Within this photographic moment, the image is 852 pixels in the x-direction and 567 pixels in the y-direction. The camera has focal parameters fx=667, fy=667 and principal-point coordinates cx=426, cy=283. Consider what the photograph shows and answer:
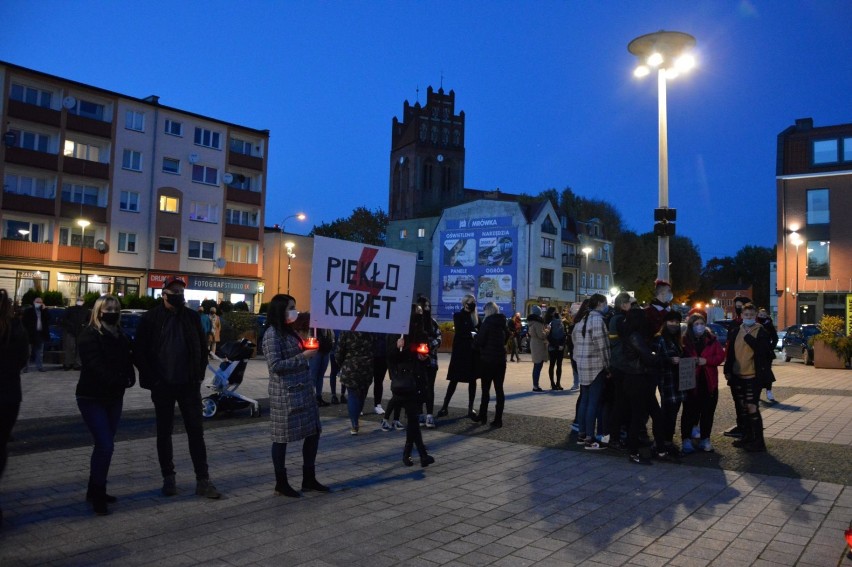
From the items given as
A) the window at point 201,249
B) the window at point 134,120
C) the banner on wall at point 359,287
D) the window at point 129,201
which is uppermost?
the window at point 134,120

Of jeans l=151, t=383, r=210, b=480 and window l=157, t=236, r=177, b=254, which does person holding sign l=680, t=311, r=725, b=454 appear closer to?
jeans l=151, t=383, r=210, b=480

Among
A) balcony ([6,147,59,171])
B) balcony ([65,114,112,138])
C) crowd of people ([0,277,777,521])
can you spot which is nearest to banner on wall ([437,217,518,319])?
balcony ([65,114,112,138])

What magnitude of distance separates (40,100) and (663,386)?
46.3 metres

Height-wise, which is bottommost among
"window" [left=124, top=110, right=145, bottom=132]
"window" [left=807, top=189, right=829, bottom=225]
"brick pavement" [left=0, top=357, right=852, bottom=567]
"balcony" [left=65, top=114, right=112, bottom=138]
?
"brick pavement" [left=0, top=357, right=852, bottom=567]

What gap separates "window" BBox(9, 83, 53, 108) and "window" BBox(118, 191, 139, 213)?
7182 millimetres

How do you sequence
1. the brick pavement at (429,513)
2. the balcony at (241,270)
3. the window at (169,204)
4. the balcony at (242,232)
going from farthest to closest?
the balcony at (242,232)
the balcony at (241,270)
the window at (169,204)
the brick pavement at (429,513)

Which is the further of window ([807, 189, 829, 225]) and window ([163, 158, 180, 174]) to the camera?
window ([163, 158, 180, 174])

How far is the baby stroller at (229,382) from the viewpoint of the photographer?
10.8 metres

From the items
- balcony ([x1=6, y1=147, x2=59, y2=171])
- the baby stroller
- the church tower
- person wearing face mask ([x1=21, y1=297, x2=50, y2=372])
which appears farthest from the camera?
the church tower

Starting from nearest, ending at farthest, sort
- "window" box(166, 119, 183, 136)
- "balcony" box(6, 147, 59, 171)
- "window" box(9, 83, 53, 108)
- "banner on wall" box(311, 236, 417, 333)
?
"banner on wall" box(311, 236, 417, 333) < "balcony" box(6, 147, 59, 171) < "window" box(9, 83, 53, 108) < "window" box(166, 119, 183, 136)

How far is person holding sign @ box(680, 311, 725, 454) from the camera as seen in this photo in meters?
8.45

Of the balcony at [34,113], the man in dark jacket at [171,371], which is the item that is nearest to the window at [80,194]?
the balcony at [34,113]

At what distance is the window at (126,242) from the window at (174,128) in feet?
26.8

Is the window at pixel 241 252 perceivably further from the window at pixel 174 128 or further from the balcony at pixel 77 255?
the balcony at pixel 77 255
